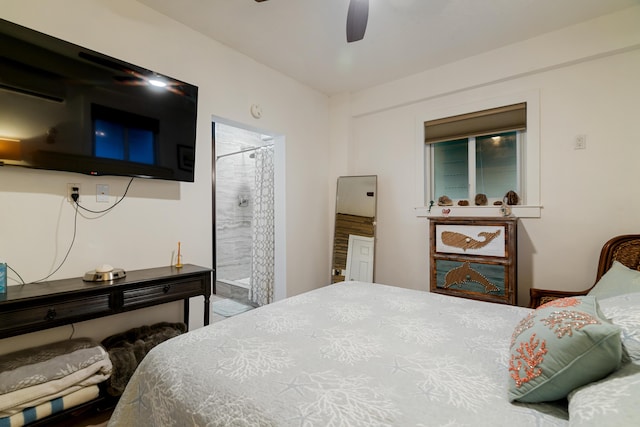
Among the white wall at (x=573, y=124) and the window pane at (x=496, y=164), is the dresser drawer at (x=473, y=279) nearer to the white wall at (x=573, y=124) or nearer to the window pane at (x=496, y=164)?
the white wall at (x=573, y=124)

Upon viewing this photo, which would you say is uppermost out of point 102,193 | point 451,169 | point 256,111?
point 256,111

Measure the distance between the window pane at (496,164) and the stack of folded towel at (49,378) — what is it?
3.57m

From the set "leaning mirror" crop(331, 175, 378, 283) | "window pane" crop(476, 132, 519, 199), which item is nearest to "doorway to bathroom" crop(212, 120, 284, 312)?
"leaning mirror" crop(331, 175, 378, 283)

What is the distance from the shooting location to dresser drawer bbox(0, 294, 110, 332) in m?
Result: 1.46

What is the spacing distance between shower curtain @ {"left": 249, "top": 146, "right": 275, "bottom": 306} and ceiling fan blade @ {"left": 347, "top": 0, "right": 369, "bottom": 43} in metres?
2.13

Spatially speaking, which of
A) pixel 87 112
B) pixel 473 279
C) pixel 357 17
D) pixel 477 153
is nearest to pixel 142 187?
pixel 87 112

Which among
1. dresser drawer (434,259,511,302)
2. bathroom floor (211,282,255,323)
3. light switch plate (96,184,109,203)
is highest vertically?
light switch plate (96,184,109,203)

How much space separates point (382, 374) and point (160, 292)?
5.52ft

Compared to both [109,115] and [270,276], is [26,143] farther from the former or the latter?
[270,276]

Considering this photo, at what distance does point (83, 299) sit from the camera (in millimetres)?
1689

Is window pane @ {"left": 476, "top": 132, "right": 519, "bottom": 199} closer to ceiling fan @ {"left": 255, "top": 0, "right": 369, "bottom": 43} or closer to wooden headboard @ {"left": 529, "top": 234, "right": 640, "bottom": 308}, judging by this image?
wooden headboard @ {"left": 529, "top": 234, "right": 640, "bottom": 308}

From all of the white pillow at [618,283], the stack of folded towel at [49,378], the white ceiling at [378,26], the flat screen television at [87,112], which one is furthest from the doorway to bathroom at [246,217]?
the white pillow at [618,283]

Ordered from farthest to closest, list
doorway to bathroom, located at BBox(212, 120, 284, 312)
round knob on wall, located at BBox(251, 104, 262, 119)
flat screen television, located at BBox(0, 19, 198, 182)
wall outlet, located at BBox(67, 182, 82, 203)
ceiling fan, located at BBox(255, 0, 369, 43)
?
doorway to bathroom, located at BBox(212, 120, 284, 312), round knob on wall, located at BBox(251, 104, 262, 119), wall outlet, located at BBox(67, 182, 82, 203), ceiling fan, located at BBox(255, 0, 369, 43), flat screen television, located at BBox(0, 19, 198, 182)

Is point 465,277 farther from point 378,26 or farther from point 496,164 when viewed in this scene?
point 378,26
